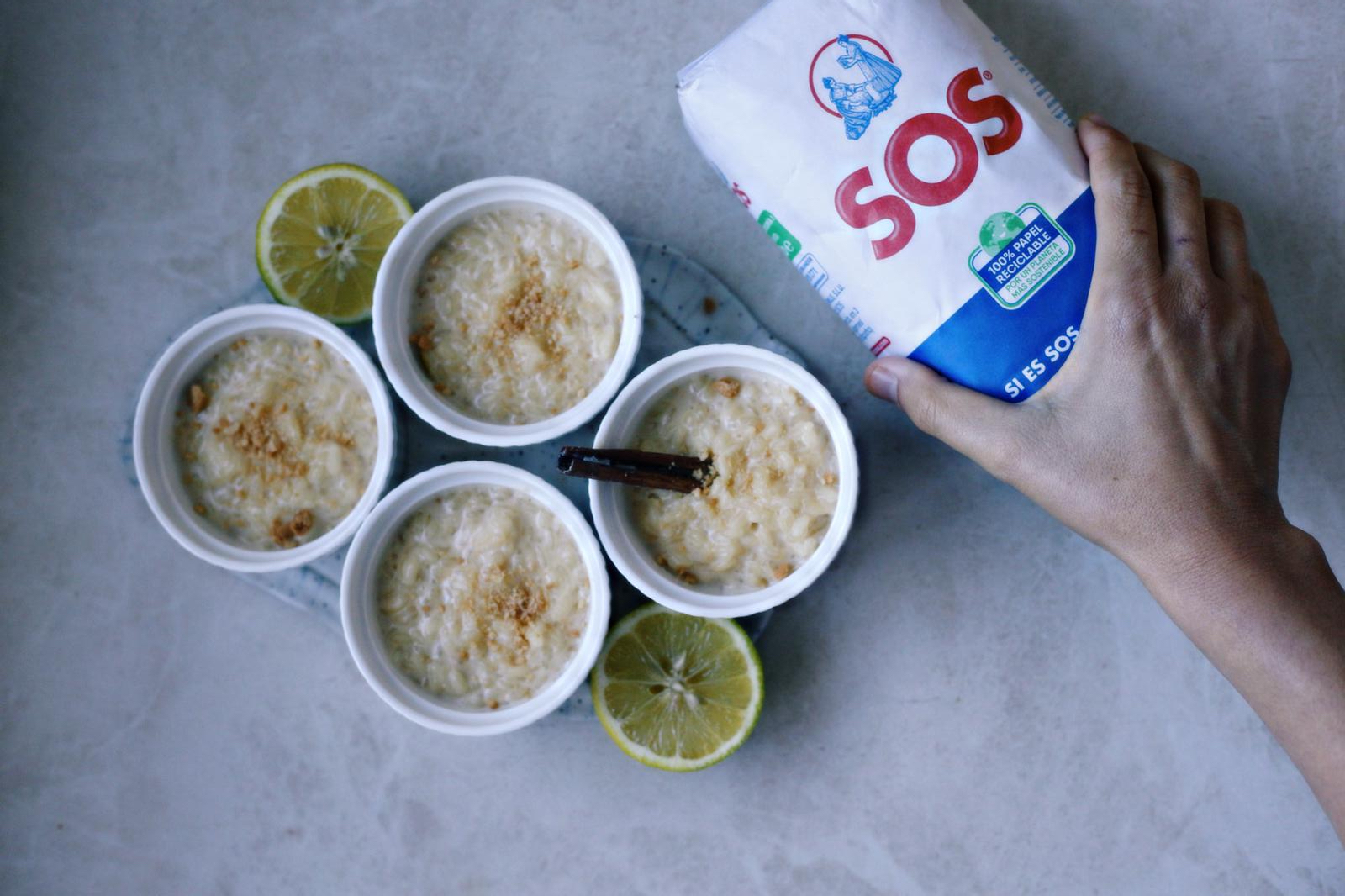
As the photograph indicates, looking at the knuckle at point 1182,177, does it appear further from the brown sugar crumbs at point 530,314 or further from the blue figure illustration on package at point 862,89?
the brown sugar crumbs at point 530,314

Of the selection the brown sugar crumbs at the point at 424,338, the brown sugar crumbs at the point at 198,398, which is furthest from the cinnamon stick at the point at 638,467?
the brown sugar crumbs at the point at 198,398

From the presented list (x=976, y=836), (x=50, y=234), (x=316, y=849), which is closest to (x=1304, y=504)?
(x=976, y=836)

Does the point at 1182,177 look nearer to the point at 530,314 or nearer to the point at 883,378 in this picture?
the point at 883,378

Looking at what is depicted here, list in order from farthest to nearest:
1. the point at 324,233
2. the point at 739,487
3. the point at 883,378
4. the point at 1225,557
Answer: the point at 324,233 < the point at 739,487 < the point at 883,378 < the point at 1225,557

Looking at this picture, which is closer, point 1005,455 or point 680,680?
point 1005,455

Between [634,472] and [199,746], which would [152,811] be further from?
[634,472]

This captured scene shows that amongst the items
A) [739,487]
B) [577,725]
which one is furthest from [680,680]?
[739,487]
